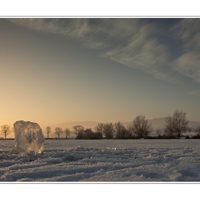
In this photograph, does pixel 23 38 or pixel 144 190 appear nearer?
pixel 144 190

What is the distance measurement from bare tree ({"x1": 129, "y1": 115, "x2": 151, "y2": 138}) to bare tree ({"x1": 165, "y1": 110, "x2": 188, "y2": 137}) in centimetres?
56

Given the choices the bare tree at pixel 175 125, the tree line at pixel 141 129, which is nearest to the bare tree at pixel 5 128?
the tree line at pixel 141 129

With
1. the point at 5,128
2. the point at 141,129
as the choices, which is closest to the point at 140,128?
the point at 141,129

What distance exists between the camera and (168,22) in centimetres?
667

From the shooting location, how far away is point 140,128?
33.7 ft

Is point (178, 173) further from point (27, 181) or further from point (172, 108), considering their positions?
point (172, 108)

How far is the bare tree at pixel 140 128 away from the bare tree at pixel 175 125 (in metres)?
0.56

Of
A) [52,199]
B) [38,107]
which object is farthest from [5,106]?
[52,199]

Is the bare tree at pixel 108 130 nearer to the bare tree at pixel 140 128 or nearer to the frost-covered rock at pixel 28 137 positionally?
the bare tree at pixel 140 128

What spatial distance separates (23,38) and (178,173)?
4356mm

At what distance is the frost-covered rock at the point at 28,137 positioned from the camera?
7641 millimetres

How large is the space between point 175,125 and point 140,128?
1254 millimetres

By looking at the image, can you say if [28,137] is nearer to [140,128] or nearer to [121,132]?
[140,128]
